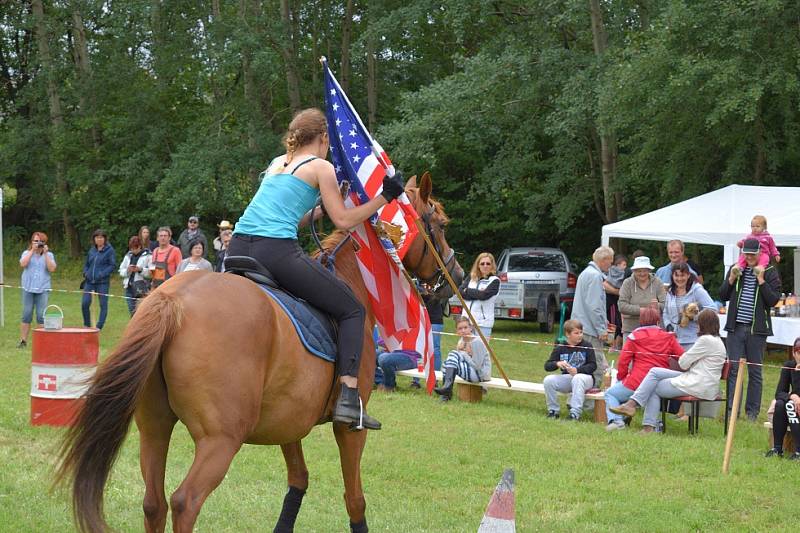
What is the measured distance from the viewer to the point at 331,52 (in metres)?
34.2

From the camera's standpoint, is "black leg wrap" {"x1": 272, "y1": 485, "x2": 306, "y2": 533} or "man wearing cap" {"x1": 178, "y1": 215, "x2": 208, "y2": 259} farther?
"man wearing cap" {"x1": 178, "y1": 215, "x2": 208, "y2": 259}

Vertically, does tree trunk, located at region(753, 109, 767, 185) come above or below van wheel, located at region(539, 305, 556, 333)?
above

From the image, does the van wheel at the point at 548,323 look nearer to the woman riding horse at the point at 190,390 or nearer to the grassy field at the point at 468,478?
the grassy field at the point at 468,478

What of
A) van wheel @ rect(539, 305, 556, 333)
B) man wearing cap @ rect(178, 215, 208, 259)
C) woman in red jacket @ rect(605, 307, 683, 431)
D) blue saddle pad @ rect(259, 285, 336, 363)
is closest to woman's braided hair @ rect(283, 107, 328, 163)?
blue saddle pad @ rect(259, 285, 336, 363)

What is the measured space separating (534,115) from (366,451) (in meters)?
18.7

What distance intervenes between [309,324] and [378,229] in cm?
114

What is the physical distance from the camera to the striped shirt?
1194 centimetres

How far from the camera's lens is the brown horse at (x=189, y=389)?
15.8ft

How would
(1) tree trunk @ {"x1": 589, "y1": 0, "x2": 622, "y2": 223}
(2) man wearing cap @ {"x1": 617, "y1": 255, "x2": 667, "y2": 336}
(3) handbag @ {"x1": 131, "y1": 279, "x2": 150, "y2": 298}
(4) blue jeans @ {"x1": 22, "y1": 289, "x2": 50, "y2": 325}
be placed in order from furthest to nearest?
(1) tree trunk @ {"x1": 589, "y1": 0, "x2": 622, "y2": 223}
(3) handbag @ {"x1": 131, "y1": 279, "x2": 150, "y2": 298}
(4) blue jeans @ {"x1": 22, "y1": 289, "x2": 50, "y2": 325}
(2) man wearing cap @ {"x1": 617, "y1": 255, "x2": 667, "y2": 336}

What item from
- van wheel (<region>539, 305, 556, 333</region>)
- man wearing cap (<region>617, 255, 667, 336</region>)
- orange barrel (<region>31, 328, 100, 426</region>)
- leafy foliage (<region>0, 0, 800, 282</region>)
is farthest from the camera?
van wheel (<region>539, 305, 556, 333</region>)

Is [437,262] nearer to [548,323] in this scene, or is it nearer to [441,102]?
[548,323]

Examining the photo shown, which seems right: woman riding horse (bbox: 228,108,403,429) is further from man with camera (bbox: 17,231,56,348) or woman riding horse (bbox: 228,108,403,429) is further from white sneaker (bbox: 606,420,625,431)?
man with camera (bbox: 17,231,56,348)

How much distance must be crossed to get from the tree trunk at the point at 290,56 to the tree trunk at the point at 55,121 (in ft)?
27.9

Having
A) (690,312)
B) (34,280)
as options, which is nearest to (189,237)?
(34,280)
